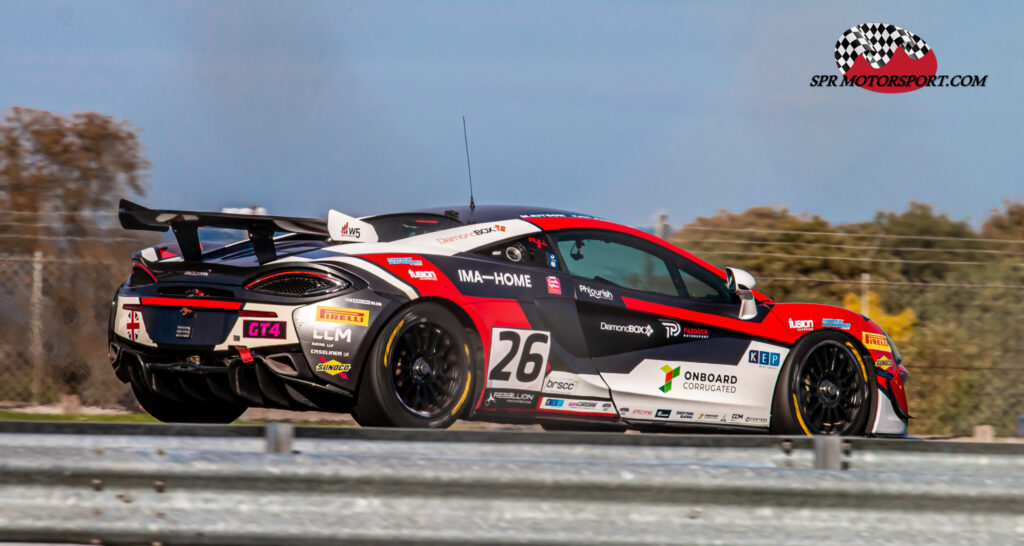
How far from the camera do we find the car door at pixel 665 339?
6011 millimetres

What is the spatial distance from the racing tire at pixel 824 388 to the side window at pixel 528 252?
165 centimetres

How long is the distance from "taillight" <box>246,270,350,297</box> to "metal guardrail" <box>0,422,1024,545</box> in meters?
2.19

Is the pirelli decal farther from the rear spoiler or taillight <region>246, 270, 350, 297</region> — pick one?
the rear spoiler

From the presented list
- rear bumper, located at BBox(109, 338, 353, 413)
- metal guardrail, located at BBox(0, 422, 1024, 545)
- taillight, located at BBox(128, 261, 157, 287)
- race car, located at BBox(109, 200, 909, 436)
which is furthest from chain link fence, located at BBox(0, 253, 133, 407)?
metal guardrail, located at BBox(0, 422, 1024, 545)

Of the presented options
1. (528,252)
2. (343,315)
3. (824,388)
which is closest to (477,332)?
(528,252)

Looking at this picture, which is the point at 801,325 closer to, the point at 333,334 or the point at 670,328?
the point at 670,328

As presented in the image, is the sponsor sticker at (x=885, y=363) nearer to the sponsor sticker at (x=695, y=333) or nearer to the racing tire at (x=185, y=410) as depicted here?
the sponsor sticker at (x=695, y=333)

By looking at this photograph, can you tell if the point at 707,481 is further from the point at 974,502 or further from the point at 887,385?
the point at 887,385

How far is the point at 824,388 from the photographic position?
22.3 ft

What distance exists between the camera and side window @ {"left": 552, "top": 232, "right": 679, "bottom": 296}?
6184mm

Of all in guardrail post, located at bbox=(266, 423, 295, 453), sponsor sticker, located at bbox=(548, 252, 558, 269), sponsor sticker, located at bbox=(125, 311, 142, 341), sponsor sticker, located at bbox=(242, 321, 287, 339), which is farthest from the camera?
sponsor sticker, located at bbox=(548, 252, 558, 269)

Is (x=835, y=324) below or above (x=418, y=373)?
above

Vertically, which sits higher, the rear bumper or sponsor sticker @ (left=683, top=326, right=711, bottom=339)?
sponsor sticker @ (left=683, top=326, right=711, bottom=339)

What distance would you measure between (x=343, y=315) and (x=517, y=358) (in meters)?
0.97
